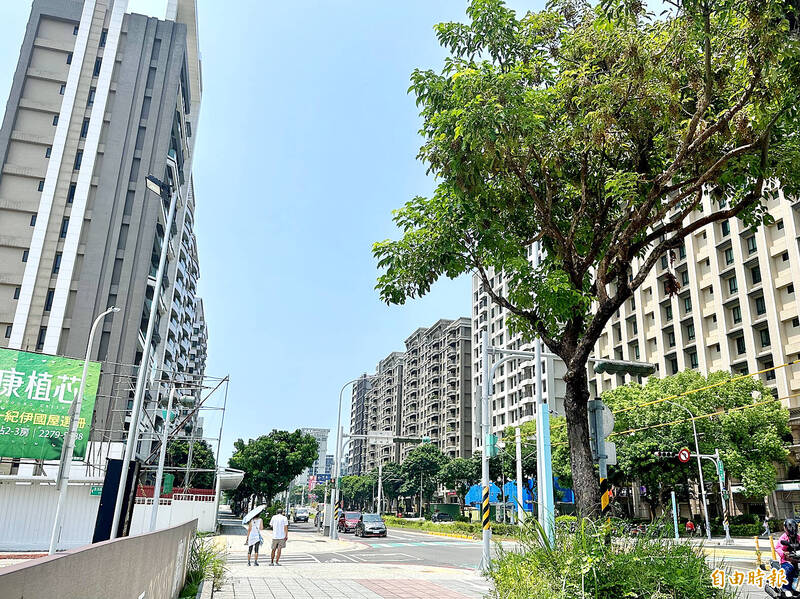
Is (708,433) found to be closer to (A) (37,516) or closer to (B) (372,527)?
(B) (372,527)

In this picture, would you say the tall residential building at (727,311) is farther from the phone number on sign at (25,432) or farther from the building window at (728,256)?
the phone number on sign at (25,432)

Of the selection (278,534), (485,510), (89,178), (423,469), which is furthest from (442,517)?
(485,510)

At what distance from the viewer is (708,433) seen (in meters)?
39.3

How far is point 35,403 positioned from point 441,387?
79889mm

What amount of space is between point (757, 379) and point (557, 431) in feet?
48.7

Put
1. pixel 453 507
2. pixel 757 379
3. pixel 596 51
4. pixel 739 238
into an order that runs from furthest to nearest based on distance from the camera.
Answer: pixel 453 507, pixel 739 238, pixel 757 379, pixel 596 51

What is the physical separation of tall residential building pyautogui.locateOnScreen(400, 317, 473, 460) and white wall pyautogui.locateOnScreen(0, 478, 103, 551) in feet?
229

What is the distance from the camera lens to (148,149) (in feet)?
148

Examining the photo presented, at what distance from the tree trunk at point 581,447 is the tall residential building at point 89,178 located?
33.4 metres

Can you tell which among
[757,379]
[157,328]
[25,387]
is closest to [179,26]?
[157,328]

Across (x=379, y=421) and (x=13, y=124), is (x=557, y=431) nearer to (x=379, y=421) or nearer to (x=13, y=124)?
(x=13, y=124)

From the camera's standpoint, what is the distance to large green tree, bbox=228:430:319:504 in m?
54.3

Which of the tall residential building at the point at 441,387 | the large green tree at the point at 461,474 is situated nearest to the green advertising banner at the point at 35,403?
the large green tree at the point at 461,474

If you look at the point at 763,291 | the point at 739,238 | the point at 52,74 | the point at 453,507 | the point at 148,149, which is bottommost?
the point at 453,507
